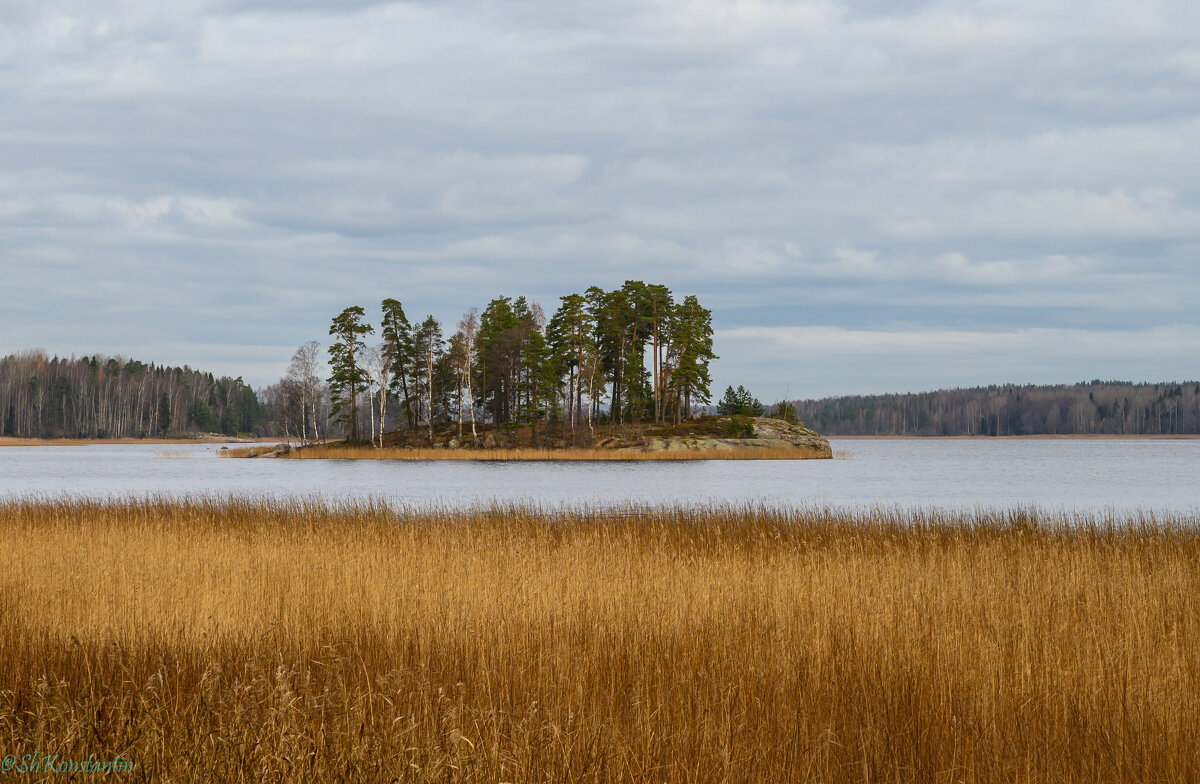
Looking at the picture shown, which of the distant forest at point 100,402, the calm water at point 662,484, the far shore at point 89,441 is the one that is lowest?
the calm water at point 662,484

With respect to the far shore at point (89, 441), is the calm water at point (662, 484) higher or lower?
lower

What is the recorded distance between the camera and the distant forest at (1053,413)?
546 ft

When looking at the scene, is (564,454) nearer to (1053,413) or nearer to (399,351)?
(399,351)

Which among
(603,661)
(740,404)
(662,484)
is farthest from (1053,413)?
(603,661)

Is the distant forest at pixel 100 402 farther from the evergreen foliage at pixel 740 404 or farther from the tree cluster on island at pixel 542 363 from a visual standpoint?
the evergreen foliage at pixel 740 404

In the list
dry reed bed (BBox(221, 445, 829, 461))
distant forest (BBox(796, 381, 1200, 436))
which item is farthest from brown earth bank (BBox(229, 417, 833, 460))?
distant forest (BBox(796, 381, 1200, 436))

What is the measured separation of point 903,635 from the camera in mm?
7945

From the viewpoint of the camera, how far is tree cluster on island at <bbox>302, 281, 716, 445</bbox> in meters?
70.6

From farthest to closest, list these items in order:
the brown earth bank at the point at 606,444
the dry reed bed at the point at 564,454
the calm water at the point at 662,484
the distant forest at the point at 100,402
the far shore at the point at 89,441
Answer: the distant forest at the point at 100,402, the far shore at the point at 89,441, the brown earth bank at the point at 606,444, the dry reed bed at the point at 564,454, the calm water at the point at 662,484

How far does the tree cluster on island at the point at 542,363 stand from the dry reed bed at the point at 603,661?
56.0m

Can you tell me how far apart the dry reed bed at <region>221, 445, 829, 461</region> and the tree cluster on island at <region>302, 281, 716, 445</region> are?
11.2ft

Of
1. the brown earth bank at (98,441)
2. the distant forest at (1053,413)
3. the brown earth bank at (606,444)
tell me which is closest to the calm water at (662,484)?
the brown earth bank at (606,444)

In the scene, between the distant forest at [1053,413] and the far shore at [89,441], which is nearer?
the far shore at [89,441]

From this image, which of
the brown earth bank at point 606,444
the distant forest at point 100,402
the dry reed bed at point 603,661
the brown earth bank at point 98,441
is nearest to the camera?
the dry reed bed at point 603,661
